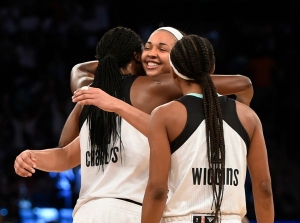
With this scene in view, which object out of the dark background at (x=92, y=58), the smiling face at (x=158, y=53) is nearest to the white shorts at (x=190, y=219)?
the smiling face at (x=158, y=53)

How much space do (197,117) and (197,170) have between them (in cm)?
21

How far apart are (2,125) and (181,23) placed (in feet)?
9.78

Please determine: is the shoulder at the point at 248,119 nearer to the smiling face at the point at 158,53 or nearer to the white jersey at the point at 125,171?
the white jersey at the point at 125,171

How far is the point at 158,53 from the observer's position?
361cm

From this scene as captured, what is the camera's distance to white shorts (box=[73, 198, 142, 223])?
10.6 ft

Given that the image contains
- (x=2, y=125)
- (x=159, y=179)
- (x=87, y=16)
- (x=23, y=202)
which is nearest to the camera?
(x=159, y=179)

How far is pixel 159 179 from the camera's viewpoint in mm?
2787

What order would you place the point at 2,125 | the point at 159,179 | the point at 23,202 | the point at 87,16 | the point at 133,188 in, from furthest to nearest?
1. the point at 87,16
2. the point at 2,125
3. the point at 23,202
4. the point at 133,188
5. the point at 159,179

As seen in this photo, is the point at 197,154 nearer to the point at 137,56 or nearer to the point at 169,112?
the point at 169,112

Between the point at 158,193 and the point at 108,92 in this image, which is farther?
the point at 108,92

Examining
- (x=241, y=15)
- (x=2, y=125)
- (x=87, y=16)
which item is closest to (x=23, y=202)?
(x=2, y=125)

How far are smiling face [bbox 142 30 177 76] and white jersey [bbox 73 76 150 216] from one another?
16.3 inches

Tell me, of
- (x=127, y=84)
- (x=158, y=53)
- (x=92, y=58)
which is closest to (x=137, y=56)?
(x=158, y=53)

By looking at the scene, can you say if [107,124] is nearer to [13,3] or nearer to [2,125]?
[2,125]
